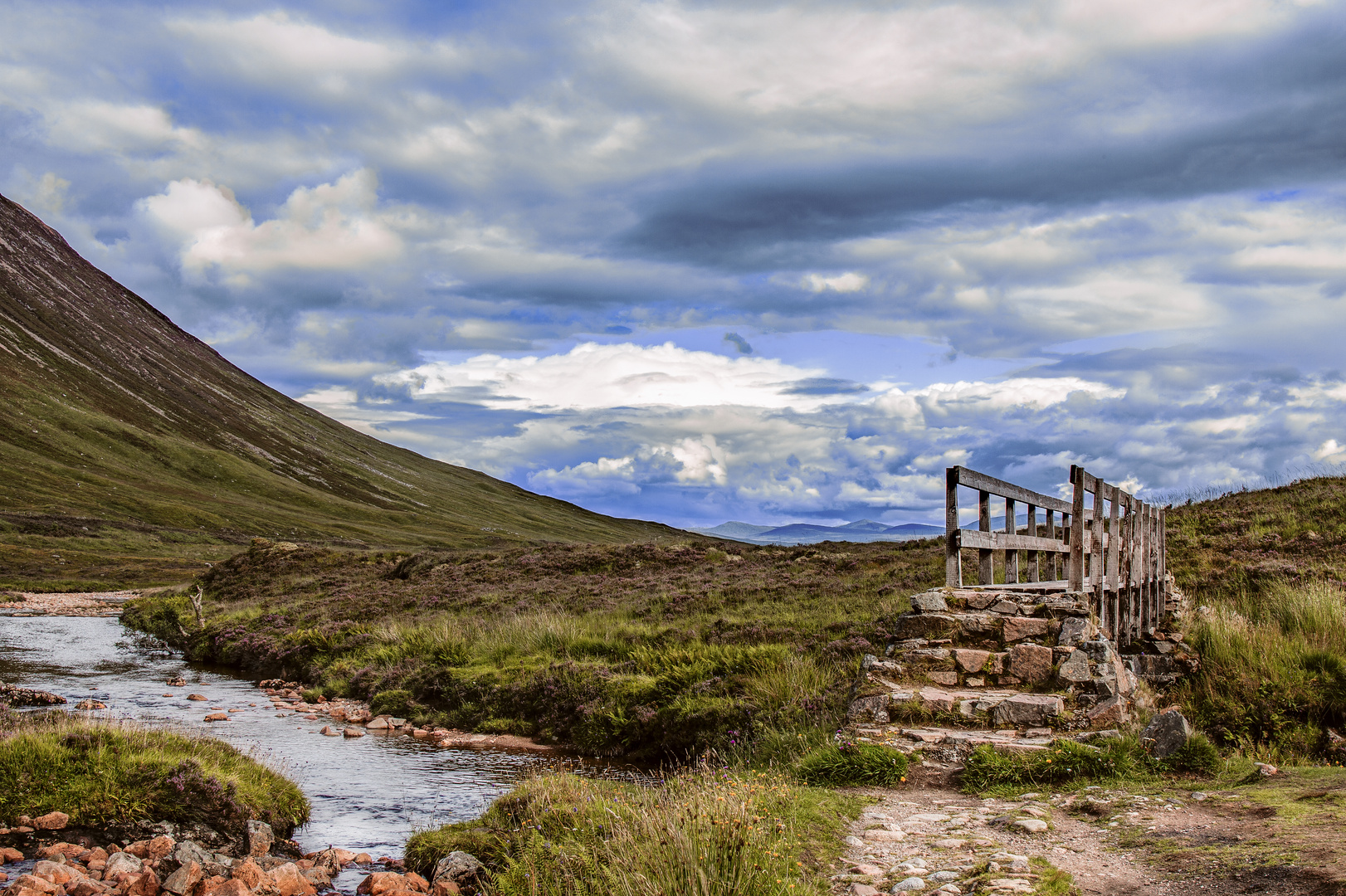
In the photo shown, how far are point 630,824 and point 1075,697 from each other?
→ 21.6 feet

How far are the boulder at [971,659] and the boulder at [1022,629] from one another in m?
0.43

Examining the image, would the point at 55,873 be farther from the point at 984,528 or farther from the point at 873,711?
the point at 984,528

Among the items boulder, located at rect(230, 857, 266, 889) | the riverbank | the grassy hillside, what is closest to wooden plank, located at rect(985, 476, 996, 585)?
the grassy hillside

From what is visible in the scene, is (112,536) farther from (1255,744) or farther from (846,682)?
(1255,744)

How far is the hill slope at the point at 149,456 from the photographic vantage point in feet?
321

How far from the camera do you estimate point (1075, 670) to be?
10734 millimetres

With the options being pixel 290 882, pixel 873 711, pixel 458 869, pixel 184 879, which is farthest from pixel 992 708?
pixel 184 879

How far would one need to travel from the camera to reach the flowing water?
11984 mm

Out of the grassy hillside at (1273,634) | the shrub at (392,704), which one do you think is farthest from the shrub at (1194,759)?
the shrub at (392,704)

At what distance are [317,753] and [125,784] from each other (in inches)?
197

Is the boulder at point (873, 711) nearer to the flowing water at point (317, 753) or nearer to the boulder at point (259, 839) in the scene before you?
the flowing water at point (317, 753)

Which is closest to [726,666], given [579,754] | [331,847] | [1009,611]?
[579,754]

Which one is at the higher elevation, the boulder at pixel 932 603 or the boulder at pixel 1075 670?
the boulder at pixel 932 603

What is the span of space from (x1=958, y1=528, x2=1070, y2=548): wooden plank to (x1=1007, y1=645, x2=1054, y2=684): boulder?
4.98ft
